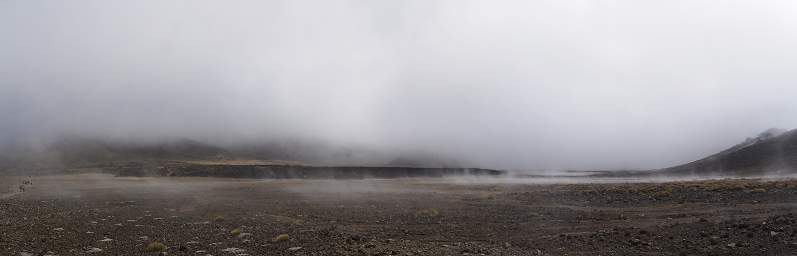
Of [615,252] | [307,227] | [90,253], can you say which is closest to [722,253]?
[615,252]

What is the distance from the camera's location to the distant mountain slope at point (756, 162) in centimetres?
8500

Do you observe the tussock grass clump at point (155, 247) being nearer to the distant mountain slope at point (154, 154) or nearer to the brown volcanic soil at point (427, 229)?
the brown volcanic soil at point (427, 229)

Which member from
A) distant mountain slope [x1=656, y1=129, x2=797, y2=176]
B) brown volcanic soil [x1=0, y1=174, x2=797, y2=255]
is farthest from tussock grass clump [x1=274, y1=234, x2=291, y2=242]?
distant mountain slope [x1=656, y1=129, x2=797, y2=176]

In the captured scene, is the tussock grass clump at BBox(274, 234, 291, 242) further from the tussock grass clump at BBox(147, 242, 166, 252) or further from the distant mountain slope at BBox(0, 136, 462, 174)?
the distant mountain slope at BBox(0, 136, 462, 174)

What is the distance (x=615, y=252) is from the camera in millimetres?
13422

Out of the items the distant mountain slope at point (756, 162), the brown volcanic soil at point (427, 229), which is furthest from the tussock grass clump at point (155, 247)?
the distant mountain slope at point (756, 162)

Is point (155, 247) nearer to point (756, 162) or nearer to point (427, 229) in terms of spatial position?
point (427, 229)

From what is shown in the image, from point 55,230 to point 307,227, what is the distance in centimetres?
793

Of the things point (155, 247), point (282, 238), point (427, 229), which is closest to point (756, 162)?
point (427, 229)

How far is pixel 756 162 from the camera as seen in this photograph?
9256 centimetres

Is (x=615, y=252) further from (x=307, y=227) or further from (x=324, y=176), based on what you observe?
(x=324, y=176)

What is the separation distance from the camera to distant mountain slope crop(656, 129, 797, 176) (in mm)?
85000

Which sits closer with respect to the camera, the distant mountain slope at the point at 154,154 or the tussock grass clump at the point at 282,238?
the tussock grass clump at the point at 282,238

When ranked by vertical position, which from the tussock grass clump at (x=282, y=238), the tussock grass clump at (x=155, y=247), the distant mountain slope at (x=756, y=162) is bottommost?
the tussock grass clump at (x=155, y=247)
